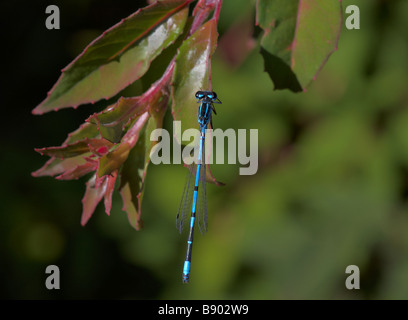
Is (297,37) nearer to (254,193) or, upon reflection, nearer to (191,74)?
(191,74)

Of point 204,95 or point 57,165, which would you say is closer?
point 204,95

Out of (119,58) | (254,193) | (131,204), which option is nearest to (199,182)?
(131,204)

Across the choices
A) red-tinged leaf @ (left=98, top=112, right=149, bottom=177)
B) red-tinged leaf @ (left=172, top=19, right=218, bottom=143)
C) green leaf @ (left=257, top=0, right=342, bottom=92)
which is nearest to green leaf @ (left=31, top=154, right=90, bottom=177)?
red-tinged leaf @ (left=98, top=112, right=149, bottom=177)

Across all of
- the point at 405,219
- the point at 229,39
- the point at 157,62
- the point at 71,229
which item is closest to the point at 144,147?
the point at 157,62

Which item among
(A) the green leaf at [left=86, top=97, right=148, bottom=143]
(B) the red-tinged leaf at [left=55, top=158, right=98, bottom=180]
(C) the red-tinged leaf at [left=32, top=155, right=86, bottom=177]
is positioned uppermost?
(A) the green leaf at [left=86, top=97, right=148, bottom=143]

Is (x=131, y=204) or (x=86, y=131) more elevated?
(x=86, y=131)

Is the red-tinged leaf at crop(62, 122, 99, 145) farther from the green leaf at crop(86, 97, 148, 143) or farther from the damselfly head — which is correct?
the damselfly head
